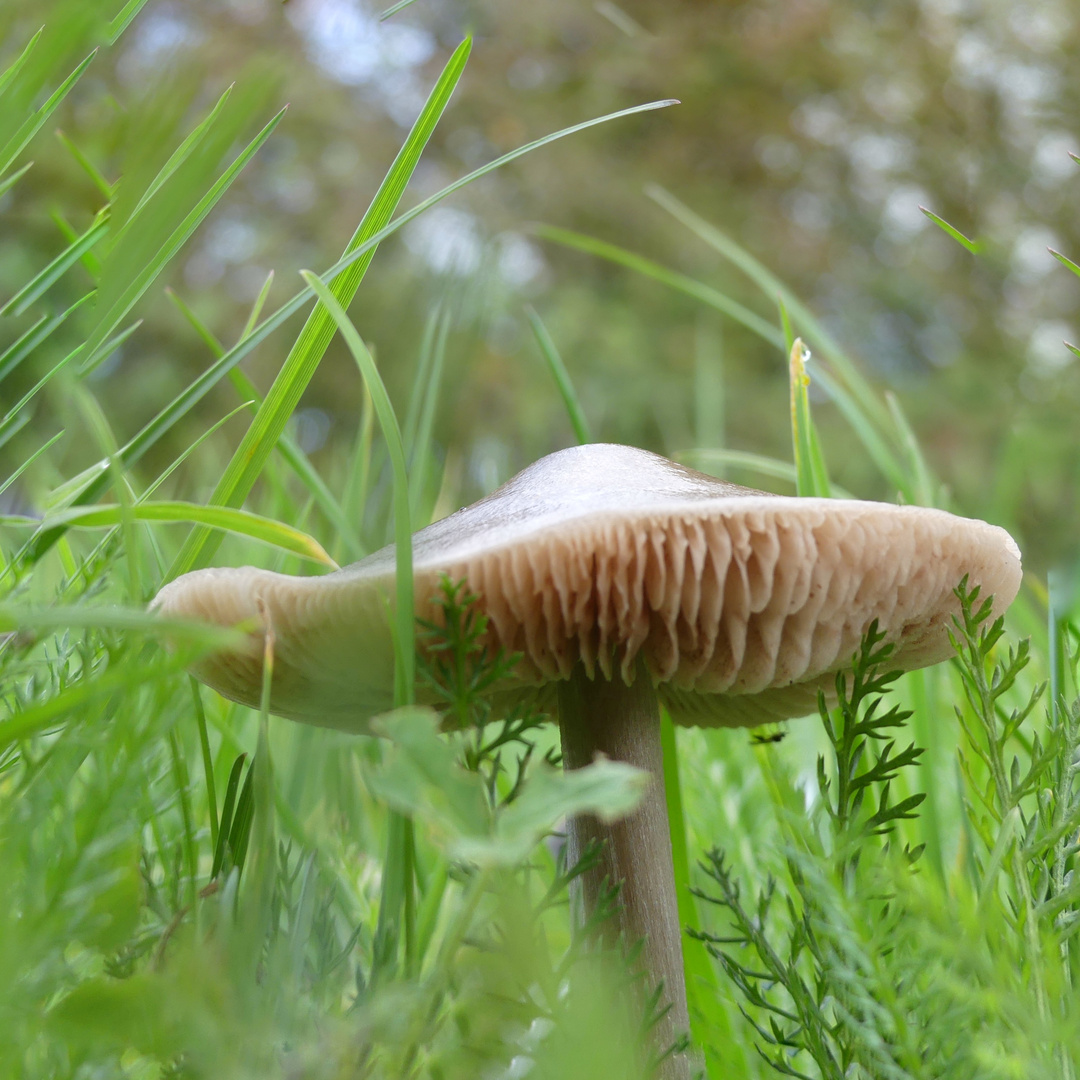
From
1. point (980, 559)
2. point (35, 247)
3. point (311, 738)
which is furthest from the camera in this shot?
point (35, 247)

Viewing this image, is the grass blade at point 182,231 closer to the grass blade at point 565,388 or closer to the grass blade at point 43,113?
the grass blade at point 43,113

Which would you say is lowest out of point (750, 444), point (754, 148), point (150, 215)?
point (750, 444)

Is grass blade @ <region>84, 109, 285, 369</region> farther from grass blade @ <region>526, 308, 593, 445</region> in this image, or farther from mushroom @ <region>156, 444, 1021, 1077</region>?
grass blade @ <region>526, 308, 593, 445</region>

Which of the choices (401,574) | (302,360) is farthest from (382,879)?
(302,360)

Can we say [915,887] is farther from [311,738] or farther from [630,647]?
[311,738]

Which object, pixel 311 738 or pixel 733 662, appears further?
pixel 311 738

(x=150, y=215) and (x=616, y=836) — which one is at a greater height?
(x=150, y=215)

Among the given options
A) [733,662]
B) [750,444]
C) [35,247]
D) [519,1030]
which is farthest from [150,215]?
[750,444]

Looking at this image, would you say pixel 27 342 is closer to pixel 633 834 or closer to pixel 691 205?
pixel 633 834
